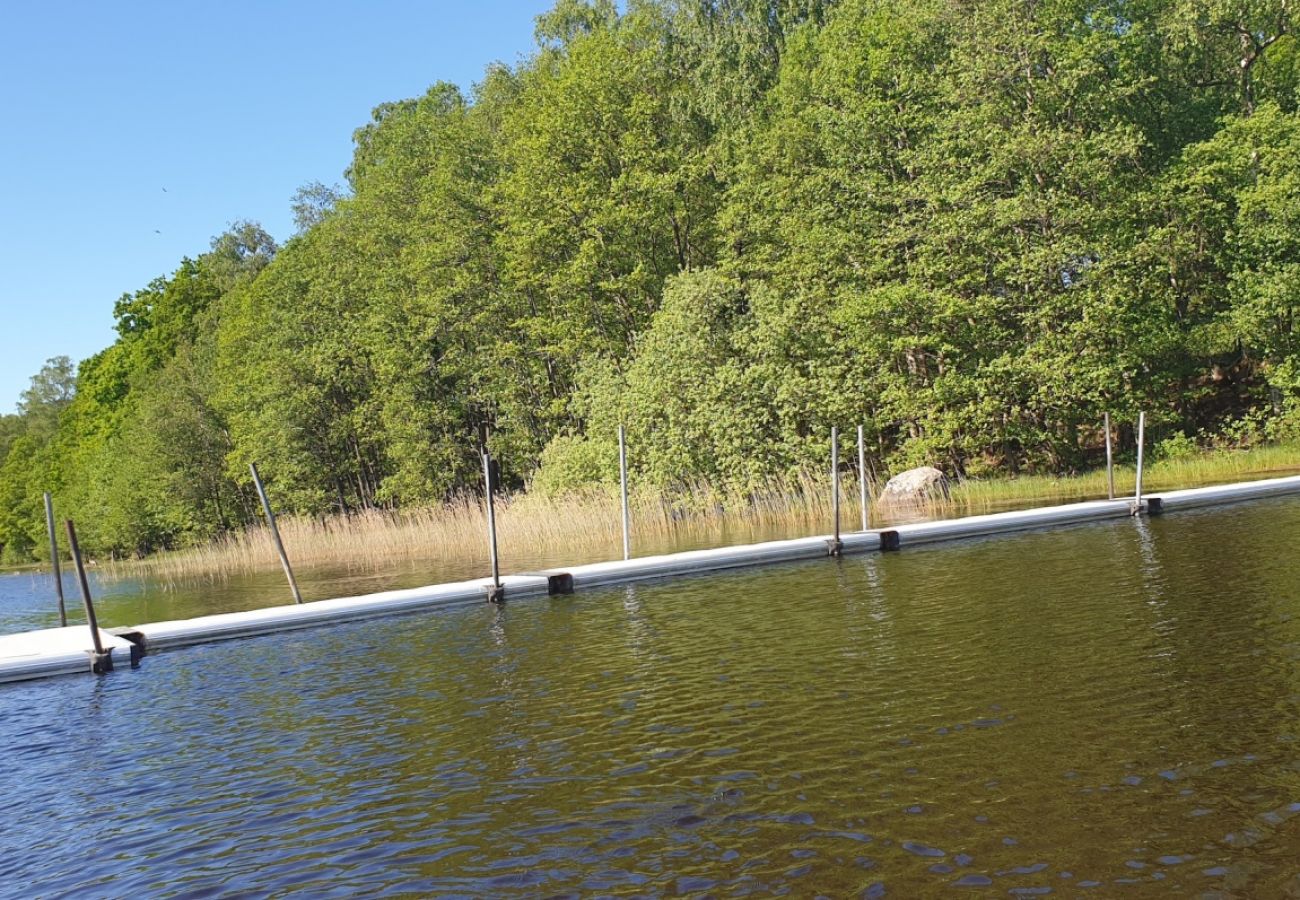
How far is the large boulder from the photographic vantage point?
29047mm

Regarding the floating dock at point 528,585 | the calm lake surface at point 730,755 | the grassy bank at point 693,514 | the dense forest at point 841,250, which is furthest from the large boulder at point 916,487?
the calm lake surface at point 730,755

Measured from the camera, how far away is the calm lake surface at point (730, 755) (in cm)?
602

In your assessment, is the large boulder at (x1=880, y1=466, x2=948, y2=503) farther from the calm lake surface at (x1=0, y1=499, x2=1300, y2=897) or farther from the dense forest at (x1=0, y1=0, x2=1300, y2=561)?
the calm lake surface at (x1=0, y1=499, x2=1300, y2=897)

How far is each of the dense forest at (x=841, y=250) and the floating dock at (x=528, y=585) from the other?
28.9 feet

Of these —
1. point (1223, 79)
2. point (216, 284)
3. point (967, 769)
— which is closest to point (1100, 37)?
point (1223, 79)

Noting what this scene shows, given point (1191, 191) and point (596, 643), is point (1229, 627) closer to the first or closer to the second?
point (596, 643)

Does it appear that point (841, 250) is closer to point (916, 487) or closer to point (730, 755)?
point (916, 487)

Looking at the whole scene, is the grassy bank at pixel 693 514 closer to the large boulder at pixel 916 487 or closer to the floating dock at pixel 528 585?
the large boulder at pixel 916 487

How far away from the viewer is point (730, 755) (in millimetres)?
7977

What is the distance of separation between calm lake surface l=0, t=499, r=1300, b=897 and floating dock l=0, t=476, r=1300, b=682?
5.52ft

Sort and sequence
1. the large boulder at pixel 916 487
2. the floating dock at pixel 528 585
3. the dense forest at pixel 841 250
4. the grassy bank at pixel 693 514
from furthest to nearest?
the dense forest at pixel 841 250 → the large boulder at pixel 916 487 → the grassy bank at pixel 693 514 → the floating dock at pixel 528 585

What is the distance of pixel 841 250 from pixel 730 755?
27003mm

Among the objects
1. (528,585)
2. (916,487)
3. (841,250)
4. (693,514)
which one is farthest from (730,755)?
(841,250)

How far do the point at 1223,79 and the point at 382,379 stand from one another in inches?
1368
